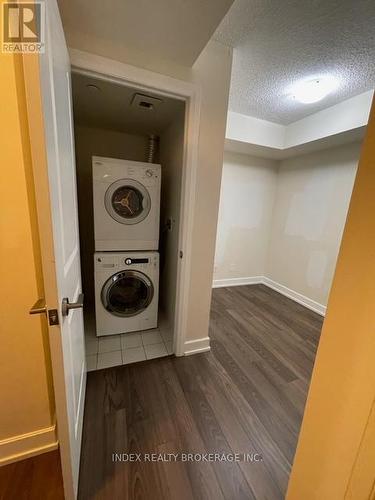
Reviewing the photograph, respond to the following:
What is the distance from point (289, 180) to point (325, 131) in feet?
3.39

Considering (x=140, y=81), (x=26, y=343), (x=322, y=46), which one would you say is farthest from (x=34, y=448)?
(x=322, y=46)

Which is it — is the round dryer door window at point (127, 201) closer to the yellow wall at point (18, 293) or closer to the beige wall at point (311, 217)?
the yellow wall at point (18, 293)

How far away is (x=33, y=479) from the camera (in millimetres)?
1009

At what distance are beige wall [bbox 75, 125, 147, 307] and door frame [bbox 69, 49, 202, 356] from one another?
1.32 meters

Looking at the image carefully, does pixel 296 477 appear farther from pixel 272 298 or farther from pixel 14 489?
pixel 272 298

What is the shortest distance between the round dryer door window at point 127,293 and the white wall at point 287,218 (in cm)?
176

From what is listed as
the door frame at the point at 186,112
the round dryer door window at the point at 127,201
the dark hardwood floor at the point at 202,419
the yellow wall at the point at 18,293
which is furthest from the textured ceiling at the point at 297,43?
the dark hardwood floor at the point at 202,419

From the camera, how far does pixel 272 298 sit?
336cm

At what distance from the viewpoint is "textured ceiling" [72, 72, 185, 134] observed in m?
1.52

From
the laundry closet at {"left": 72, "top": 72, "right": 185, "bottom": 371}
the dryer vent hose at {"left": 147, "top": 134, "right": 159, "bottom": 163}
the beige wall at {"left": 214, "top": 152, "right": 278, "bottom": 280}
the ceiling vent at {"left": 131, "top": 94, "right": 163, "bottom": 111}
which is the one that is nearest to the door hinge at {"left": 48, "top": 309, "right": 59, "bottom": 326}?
the laundry closet at {"left": 72, "top": 72, "right": 185, "bottom": 371}

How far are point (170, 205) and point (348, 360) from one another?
191cm

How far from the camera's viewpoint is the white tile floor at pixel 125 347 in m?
1.81

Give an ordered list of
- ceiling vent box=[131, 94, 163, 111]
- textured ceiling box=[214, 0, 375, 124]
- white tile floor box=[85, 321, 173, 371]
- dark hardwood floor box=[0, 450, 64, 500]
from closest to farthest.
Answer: dark hardwood floor box=[0, 450, 64, 500]
textured ceiling box=[214, 0, 375, 124]
ceiling vent box=[131, 94, 163, 111]
white tile floor box=[85, 321, 173, 371]

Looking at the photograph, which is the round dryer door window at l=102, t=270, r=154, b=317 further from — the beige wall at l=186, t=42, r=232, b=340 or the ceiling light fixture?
the ceiling light fixture
